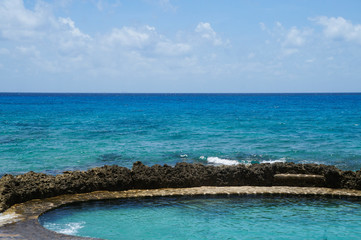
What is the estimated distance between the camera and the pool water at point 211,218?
41.0ft

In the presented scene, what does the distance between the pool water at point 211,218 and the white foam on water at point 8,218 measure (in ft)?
2.64

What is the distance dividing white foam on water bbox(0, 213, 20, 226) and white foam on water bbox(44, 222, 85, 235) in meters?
0.97

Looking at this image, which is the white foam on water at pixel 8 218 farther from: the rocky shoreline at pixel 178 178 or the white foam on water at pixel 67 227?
the rocky shoreline at pixel 178 178

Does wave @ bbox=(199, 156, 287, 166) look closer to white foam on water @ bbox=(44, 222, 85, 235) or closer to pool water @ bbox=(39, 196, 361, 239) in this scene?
pool water @ bbox=(39, 196, 361, 239)

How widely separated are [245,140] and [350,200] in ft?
58.6

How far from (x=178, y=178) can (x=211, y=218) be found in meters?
3.53

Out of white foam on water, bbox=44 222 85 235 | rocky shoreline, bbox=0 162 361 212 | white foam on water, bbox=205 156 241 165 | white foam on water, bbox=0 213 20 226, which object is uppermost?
rocky shoreline, bbox=0 162 361 212

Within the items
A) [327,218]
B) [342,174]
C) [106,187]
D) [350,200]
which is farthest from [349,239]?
[106,187]

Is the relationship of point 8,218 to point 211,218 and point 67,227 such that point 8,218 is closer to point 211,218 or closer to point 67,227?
point 67,227

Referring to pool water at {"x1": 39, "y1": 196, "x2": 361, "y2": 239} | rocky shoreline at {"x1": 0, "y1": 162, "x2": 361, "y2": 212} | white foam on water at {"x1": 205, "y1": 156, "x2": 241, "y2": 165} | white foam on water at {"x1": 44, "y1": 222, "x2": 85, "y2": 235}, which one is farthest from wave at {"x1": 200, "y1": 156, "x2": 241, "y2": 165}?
white foam on water at {"x1": 44, "y1": 222, "x2": 85, "y2": 235}

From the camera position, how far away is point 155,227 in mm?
12984

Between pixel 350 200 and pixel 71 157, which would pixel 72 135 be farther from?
pixel 350 200

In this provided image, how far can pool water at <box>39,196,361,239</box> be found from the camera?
41.0 ft

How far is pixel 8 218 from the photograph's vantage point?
12594 millimetres
